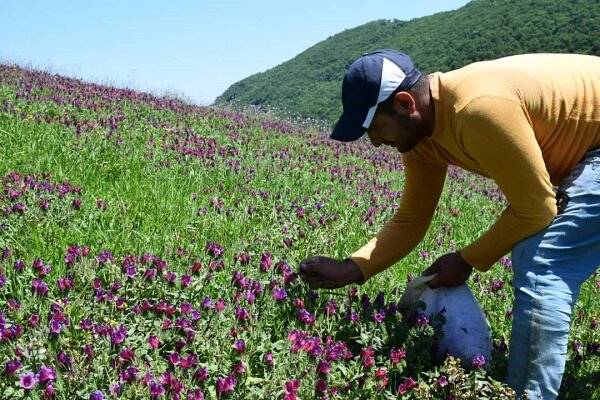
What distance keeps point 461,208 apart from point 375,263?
3.77 meters

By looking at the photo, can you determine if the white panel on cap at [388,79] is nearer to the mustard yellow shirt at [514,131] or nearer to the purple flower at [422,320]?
the mustard yellow shirt at [514,131]

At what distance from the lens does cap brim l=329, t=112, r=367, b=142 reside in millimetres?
2773

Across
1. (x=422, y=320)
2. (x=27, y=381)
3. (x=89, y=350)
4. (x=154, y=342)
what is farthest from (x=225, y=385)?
(x=422, y=320)

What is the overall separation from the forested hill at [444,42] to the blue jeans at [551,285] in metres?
38.5

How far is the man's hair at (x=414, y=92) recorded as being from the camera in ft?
8.97

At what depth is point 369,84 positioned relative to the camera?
2.68 meters

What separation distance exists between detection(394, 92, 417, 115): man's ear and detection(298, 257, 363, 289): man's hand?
912 mm

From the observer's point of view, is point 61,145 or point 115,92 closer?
point 61,145

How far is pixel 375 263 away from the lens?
3.34m

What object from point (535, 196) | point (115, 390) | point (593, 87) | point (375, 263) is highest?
point (593, 87)

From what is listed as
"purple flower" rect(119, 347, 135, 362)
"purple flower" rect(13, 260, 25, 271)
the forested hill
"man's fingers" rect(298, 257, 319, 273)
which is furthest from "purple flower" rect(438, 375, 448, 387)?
the forested hill

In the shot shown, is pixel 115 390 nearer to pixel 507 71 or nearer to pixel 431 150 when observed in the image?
pixel 431 150

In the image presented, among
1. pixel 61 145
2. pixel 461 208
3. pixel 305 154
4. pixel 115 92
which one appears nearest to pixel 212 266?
pixel 61 145

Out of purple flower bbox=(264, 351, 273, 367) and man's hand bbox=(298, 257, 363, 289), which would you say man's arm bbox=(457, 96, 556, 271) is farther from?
purple flower bbox=(264, 351, 273, 367)
